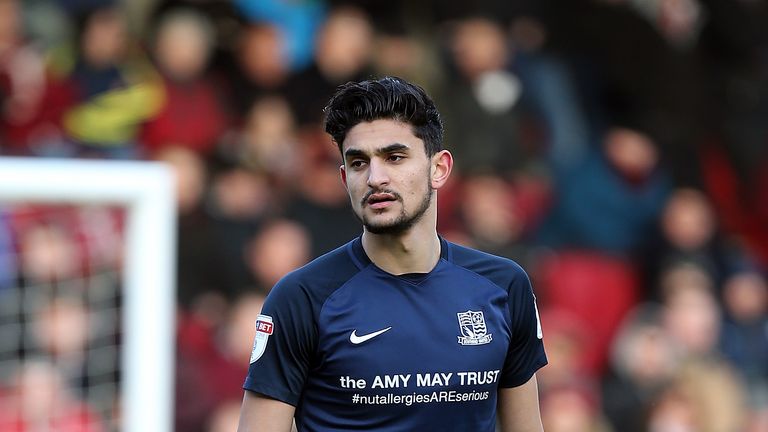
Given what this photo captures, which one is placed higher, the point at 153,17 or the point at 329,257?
the point at 153,17

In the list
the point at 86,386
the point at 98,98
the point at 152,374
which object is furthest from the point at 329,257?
the point at 98,98

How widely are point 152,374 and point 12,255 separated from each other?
1.06m

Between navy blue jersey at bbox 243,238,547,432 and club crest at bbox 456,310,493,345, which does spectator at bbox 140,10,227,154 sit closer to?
navy blue jersey at bbox 243,238,547,432

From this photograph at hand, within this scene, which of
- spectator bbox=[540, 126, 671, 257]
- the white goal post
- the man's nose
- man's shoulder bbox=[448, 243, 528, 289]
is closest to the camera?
the man's nose

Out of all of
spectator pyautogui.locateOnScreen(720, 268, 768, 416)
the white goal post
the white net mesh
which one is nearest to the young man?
the white goal post

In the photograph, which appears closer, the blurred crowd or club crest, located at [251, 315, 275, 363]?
club crest, located at [251, 315, 275, 363]

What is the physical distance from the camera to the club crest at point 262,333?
3.37m

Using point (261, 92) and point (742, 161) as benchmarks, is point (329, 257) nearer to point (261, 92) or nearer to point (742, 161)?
point (261, 92)

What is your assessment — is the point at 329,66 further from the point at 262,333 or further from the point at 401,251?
the point at 262,333

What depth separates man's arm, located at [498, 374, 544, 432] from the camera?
3.64m

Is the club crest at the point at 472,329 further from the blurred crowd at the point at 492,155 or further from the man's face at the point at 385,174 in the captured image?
the blurred crowd at the point at 492,155

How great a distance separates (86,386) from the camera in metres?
6.10

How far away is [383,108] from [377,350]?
66 cm

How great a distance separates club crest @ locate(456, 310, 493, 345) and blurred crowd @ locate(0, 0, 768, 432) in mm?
3211
